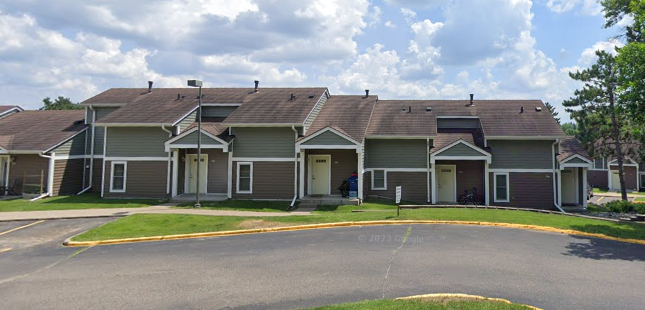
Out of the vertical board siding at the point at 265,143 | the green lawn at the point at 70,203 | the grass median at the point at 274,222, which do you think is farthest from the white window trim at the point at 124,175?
the grass median at the point at 274,222

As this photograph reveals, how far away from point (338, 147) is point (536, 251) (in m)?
11.3

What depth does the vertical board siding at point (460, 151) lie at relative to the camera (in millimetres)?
20828

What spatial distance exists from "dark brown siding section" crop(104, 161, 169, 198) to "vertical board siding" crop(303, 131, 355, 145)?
9134 millimetres

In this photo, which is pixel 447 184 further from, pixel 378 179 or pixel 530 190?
pixel 530 190

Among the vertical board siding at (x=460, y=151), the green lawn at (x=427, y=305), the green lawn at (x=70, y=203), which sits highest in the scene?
the vertical board siding at (x=460, y=151)

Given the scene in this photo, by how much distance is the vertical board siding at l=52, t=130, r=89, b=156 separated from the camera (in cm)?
2241

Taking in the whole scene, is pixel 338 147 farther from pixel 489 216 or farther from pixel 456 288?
pixel 456 288

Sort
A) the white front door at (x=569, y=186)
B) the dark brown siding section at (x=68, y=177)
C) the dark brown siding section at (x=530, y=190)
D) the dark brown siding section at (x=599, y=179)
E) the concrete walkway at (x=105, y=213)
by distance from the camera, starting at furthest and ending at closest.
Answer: the dark brown siding section at (x=599, y=179)
the white front door at (x=569, y=186)
the dark brown siding section at (x=68, y=177)
the dark brown siding section at (x=530, y=190)
the concrete walkway at (x=105, y=213)

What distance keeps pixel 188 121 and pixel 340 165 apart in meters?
10.0

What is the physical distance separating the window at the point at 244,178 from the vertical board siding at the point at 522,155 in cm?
1454

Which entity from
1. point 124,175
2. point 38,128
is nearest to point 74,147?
point 38,128

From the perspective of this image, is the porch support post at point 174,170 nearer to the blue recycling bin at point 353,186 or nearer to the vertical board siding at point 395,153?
the blue recycling bin at point 353,186

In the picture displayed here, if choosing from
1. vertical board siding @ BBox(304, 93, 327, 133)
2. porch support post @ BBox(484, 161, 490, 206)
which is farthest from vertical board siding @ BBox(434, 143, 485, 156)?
vertical board siding @ BBox(304, 93, 327, 133)

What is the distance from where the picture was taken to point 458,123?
24391 mm
